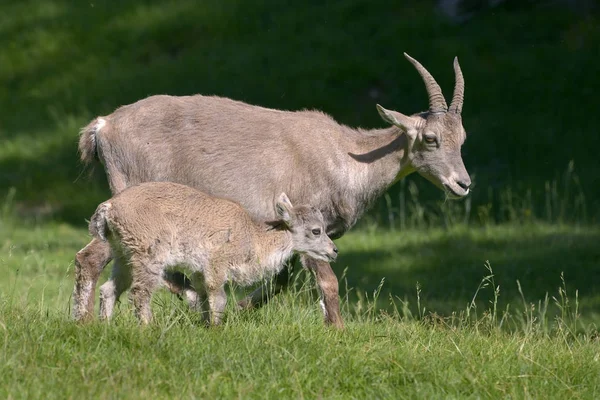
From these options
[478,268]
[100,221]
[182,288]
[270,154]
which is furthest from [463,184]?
[478,268]

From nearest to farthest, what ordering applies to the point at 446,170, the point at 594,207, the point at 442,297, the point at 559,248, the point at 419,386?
1. the point at 419,386
2. the point at 446,170
3. the point at 442,297
4. the point at 559,248
5. the point at 594,207

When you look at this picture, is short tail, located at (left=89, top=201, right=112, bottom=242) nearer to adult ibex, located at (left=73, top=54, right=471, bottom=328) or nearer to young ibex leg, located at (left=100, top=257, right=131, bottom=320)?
young ibex leg, located at (left=100, top=257, right=131, bottom=320)

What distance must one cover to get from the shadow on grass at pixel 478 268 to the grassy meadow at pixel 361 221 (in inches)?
1.5

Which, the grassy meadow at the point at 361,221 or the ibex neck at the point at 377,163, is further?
the ibex neck at the point at 377,163

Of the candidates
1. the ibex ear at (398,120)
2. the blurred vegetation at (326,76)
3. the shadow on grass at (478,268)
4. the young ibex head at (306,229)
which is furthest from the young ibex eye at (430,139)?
the blurred vegetation at (326,76)

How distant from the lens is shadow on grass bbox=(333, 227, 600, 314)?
12.6 meters

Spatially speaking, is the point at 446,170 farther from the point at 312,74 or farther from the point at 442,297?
the point at 312,74

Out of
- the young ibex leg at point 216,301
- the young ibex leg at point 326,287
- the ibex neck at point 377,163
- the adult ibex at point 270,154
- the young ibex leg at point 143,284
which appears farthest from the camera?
the ibex neck at point 377,163

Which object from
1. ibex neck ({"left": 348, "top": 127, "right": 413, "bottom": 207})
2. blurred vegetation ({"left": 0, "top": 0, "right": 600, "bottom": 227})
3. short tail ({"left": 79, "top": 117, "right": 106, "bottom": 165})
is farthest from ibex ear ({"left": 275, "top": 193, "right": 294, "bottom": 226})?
blurred vegetation ({"left": 0, "top": 0, "right": 600, "bottom": 227})

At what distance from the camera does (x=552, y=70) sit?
19750 millimetres

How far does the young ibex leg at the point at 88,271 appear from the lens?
8.63m

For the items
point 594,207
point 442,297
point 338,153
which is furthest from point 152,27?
point 338,153

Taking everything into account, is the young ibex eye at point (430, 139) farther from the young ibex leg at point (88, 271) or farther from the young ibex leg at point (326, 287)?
the young ibex leg at point (88, 271)

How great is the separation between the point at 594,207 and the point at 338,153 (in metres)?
7.59
